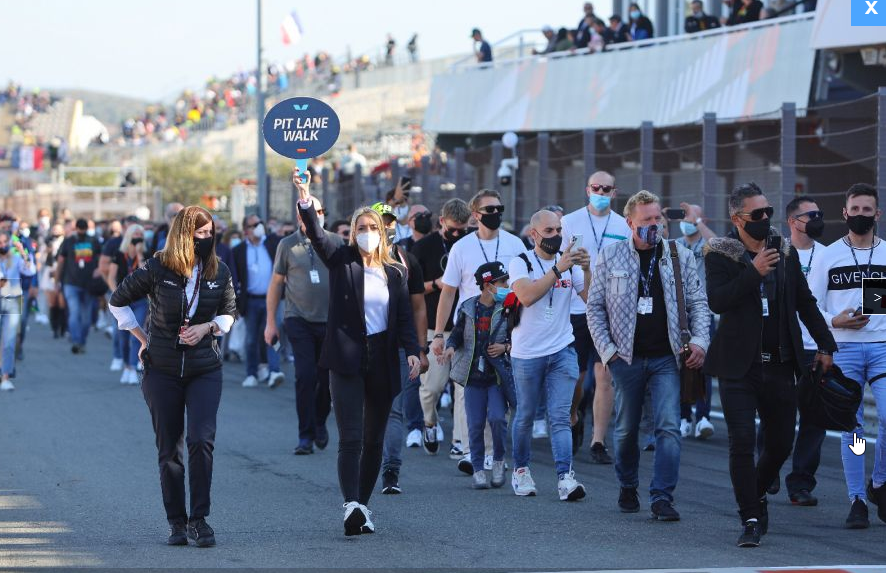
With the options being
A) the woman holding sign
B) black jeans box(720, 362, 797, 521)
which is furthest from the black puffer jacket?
black jeans box(720, 362, 797, 521)

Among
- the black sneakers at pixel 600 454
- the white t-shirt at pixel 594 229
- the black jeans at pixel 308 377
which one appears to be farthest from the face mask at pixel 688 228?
the black jeans at pixel 308 377

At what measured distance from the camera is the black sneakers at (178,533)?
838cm

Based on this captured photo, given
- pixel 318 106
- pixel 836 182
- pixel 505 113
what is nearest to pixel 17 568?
pixel 318 106

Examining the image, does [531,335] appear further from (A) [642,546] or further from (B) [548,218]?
(A) [642,546]

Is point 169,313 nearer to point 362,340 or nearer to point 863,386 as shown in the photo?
point 362,340

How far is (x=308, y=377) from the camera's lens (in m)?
12.5

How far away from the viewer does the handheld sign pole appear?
9.39 m

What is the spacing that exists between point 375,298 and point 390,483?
66.9 inches

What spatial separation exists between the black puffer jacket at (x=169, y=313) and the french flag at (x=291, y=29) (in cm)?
3603

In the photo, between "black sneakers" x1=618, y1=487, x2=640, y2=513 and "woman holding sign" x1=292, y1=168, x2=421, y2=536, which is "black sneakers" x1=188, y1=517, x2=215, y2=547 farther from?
"black sneakers" x1=618, y1=487, x2=640, y2=513


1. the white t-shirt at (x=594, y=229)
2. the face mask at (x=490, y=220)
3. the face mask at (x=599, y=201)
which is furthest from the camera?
the white t-shirt at (x=594, y=229)

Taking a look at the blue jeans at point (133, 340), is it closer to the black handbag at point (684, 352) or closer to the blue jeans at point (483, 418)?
the blue jeans at point (483, 418)

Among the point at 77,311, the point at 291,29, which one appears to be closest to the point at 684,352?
the point at 77,311

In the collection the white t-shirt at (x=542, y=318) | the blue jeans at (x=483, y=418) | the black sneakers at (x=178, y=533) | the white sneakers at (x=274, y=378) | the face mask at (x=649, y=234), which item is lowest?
the black sneakers at (x=178, y=533)
